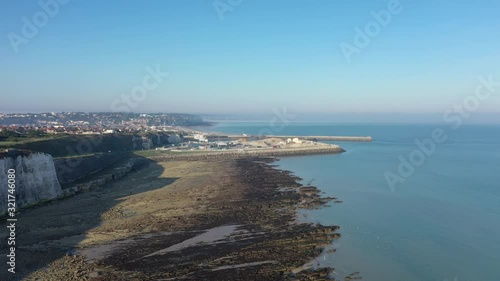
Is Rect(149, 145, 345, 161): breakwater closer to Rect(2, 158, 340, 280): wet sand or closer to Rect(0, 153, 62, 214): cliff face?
Rect(2, 158, 340, 280): wet sand

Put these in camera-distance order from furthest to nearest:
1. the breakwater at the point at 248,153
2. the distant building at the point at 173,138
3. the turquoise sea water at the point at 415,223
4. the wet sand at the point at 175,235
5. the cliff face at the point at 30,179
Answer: the distant building at the point at 173,138, the breakwater at the point at 248,153, the cliff face at the point at 30,179, the turquoise sea water at the point at 415,223, the wet sand at the point at 175,235

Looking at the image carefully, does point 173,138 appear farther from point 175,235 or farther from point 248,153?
point 175,235

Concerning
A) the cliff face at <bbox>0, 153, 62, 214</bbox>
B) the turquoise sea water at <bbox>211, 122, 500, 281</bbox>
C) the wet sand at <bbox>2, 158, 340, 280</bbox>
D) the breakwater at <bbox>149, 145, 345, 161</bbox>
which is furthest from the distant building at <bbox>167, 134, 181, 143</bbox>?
the cliff face at <bbox>0, 153, 62, 214</bbox>

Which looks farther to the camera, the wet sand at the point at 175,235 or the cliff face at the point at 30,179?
the cliff face at the point at 30,179

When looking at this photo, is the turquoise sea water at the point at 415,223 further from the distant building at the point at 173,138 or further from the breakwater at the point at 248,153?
the distant building at the point at 173,138

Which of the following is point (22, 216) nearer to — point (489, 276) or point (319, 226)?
point (319, 226)

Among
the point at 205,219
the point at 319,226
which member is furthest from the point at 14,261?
the point at 319,226

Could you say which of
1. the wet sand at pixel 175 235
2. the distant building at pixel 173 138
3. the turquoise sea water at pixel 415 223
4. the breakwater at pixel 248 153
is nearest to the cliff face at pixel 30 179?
the wet sand at pixel 175 235
